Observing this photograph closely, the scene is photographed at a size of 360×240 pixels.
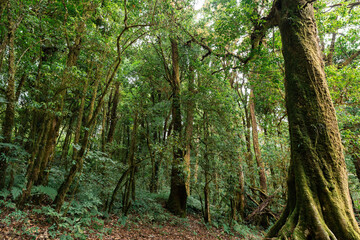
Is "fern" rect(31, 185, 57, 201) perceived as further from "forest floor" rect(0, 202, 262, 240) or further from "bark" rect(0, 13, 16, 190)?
"bark" rect(0, 13, 16, 190)

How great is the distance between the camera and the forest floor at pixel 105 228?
4148 millimetres

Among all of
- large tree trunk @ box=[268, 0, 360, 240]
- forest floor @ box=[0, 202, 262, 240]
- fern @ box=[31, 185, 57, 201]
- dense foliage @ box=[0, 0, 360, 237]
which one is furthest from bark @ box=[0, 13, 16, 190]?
large tree trunk @ box=[268, 0, 360, 240]

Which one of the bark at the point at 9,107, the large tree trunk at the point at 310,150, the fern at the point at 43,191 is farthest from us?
the fern at the point at 43,191

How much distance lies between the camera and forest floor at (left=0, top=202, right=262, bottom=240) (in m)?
4.15

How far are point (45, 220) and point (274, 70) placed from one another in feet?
29.4

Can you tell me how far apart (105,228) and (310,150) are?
18.8ft

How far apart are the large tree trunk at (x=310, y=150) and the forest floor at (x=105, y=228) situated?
14.2 feet

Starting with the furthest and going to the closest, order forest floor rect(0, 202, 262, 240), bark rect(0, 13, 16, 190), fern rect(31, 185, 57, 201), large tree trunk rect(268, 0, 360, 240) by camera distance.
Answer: fern rect(31, 185, 57, 201) → bark rect(0, 13, 16, 190) → forest floor rect(0, 202, 262, 240) → large tree trunk rect(268, 0, 360, 240)

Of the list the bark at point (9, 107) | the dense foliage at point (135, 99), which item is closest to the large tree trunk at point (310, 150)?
the dense foliage at point (135, 99)

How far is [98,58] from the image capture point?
588cm

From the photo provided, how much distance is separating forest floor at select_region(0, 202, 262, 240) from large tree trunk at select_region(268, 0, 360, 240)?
4.32m

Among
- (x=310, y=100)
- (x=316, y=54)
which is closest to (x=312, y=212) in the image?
(x=310, y=100)

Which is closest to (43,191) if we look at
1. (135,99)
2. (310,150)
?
(135,99)

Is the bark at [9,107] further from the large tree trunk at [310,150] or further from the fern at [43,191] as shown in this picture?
the large tree trunk at [310,150]
